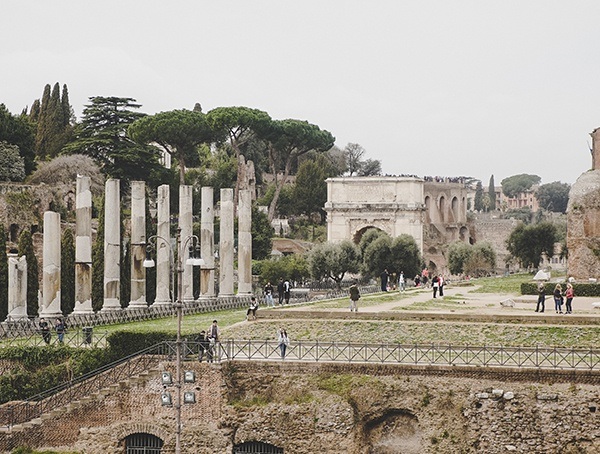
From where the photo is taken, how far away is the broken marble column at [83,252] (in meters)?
42.3

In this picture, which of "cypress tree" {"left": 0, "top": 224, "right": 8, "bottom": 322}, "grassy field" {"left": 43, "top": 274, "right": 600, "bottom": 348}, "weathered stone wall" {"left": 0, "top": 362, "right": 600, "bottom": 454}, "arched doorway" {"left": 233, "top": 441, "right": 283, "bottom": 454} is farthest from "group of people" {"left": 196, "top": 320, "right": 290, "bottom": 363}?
"cypress tree" {"left": 0, "top": 224, "right": 8, "bottom": 322}

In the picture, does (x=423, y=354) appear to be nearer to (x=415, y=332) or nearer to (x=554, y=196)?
(x=415, y=332)

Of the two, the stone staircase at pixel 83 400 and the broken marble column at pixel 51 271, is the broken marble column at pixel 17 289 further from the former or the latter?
the stone staircase at pixel 83 400

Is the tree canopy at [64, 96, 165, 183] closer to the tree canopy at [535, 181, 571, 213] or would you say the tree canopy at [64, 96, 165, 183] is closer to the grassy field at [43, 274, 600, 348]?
the grassy field at [43, 274, 600, 348]

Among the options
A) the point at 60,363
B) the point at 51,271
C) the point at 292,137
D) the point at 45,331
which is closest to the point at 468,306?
the point at 51,271

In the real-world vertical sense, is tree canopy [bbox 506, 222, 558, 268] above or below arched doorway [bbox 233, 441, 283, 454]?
above

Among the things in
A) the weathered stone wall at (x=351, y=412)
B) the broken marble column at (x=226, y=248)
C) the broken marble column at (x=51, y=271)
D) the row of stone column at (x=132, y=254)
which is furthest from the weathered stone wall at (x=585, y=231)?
the weathered stone wall at (x=351, y=412)

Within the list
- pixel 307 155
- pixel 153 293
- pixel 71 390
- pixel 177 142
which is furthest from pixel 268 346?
pixel 307 155

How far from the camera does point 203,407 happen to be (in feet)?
99.7

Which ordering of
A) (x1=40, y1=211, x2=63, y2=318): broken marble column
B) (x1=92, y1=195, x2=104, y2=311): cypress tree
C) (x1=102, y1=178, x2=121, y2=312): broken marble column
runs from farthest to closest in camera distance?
(x1=92, y1=195, x2=104, y2=311): cypress tree → (x1=102, y1=178, x2=121, y2=312): broken marble column → (x1=40, y1=211, x2=63, y2=318): broken marble column

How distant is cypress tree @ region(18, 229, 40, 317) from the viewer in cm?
4600

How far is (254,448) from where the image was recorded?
30.2m

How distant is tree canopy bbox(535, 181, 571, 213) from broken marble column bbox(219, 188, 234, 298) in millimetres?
136342

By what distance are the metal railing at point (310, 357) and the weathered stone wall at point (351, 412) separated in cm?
45
